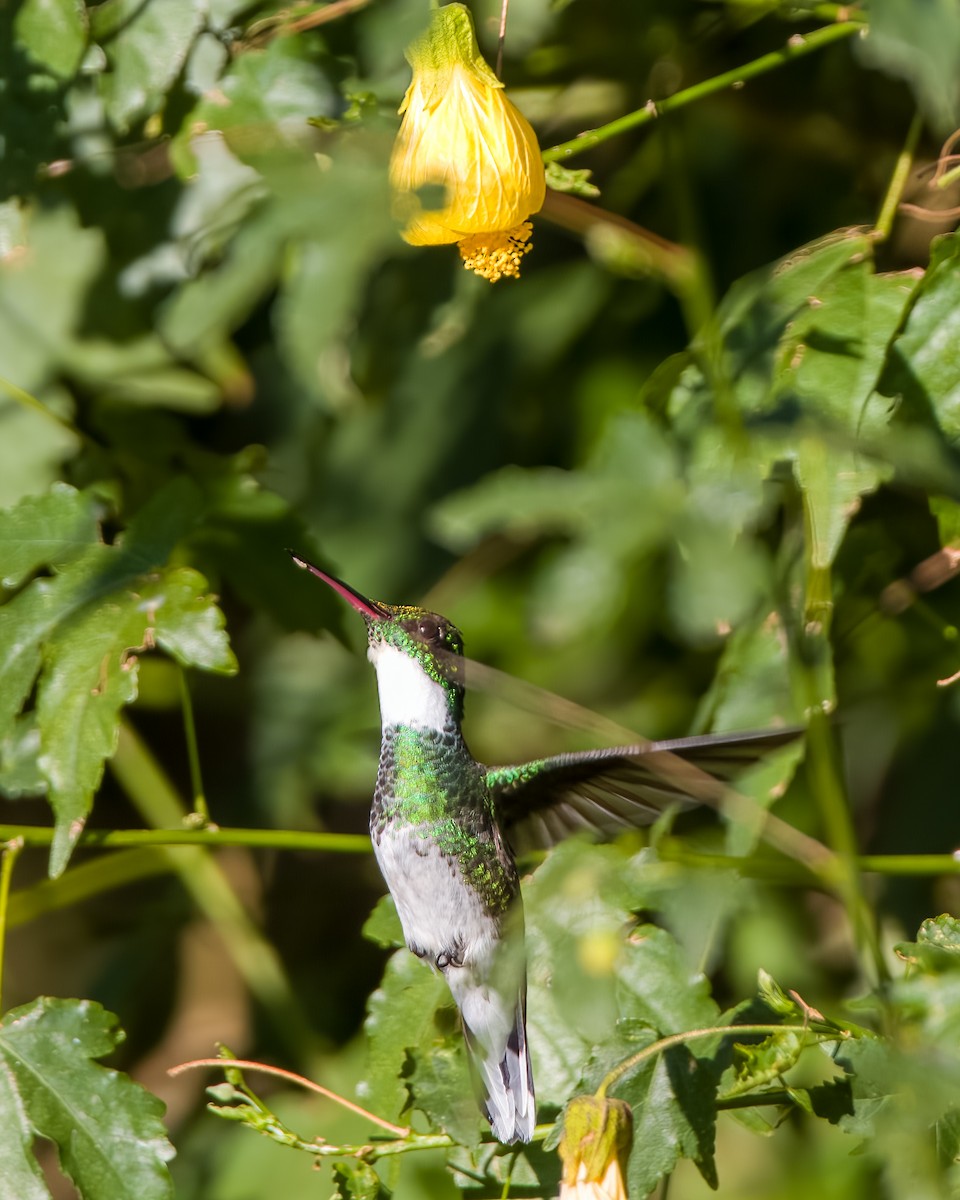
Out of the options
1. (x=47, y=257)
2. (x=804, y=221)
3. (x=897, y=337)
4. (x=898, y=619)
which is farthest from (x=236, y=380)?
(x=897, y=337)

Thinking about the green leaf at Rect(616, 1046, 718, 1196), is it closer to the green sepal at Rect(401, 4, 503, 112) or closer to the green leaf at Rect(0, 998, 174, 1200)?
the green leaf at Rect(0, 998, 174, 1200)

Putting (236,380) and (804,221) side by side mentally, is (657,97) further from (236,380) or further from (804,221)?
(236,380)

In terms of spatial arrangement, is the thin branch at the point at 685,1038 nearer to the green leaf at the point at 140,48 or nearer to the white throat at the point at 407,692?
the white throat at the point at 407,692

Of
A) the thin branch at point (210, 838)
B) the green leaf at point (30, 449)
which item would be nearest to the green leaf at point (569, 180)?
the thin branch at point (210, 838)

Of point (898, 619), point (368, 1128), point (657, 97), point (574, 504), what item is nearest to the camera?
point (574, 504)

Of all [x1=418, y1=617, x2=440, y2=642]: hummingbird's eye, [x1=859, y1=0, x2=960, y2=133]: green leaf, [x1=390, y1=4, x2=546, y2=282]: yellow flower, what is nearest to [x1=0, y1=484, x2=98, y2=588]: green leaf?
[x1=418, y1=617, x2=440, y2=642]: hummingbird's eye

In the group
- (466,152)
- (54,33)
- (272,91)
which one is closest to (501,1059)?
(466,152)
